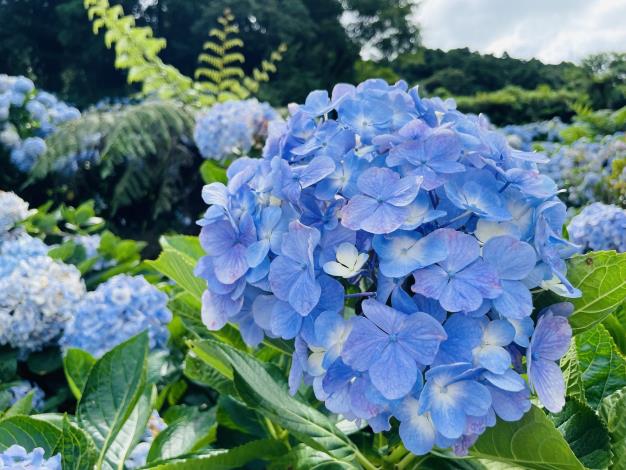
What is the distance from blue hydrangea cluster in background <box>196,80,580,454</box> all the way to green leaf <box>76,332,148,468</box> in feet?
0.91

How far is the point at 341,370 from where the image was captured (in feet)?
2.12

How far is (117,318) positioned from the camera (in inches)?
65.3

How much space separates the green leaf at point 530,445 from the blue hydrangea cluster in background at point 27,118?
3453 mm

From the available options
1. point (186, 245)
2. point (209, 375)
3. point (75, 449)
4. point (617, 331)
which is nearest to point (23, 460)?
point (75, 449)

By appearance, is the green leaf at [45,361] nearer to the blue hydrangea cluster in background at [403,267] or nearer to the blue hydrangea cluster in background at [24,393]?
the blue hydrangea cluster in background at [24,393]

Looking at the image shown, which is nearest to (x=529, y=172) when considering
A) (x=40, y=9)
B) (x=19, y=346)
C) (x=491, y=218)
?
(x=491, y=218)

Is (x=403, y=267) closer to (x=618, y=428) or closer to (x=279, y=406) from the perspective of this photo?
(x=279, y=406)

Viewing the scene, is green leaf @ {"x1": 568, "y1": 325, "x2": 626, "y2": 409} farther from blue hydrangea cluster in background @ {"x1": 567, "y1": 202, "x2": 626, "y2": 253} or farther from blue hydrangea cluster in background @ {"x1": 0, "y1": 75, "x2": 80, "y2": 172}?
blue hydrangea cluster in background @ {"x1": 0, "y1": 75, "x2": 80, "y2": 172}

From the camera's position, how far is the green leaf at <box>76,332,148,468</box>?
0.94 m

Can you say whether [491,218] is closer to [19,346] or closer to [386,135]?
[386,135]

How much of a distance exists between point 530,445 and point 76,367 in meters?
0.88

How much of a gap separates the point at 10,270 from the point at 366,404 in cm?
157

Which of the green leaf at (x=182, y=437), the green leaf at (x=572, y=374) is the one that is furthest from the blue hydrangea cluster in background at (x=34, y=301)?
the green leaf at (x=572, y=374)

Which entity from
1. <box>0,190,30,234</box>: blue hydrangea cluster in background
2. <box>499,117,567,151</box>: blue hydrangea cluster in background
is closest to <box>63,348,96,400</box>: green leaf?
<box>0,190,30,234</box>: blue hydrangea cluster in background
